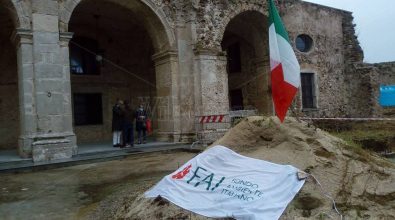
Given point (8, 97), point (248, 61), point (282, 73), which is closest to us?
point (282, 73)

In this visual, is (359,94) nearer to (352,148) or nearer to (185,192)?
(352,148)

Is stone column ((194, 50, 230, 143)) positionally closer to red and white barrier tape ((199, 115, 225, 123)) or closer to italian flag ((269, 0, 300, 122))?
red and white barrier tape ((199, 115, 225, 123))

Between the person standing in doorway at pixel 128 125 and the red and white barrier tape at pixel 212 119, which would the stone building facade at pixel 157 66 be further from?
the person standing in doorway at pixel 128 125

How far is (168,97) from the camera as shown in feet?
40.3

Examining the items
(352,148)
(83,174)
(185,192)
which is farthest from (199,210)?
(83,174)

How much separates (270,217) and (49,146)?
729 centimetres

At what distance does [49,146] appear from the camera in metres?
9.11

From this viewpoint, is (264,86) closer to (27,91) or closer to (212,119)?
(212,119)

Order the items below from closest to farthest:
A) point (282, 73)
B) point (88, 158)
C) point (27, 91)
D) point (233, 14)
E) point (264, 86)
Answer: point (282, 73)
point (27, 91)
point (88, 158)
point (233, 14)
point (264, 86)

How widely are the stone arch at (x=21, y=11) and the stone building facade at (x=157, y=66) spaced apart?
24 millimetres

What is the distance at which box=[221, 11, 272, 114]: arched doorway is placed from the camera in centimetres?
1522

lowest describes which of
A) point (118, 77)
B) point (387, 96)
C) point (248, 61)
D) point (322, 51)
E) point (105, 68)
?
point (387, 96)

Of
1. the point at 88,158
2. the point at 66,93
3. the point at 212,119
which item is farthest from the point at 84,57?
the point at 88,158

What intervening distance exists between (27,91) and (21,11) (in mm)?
2028
